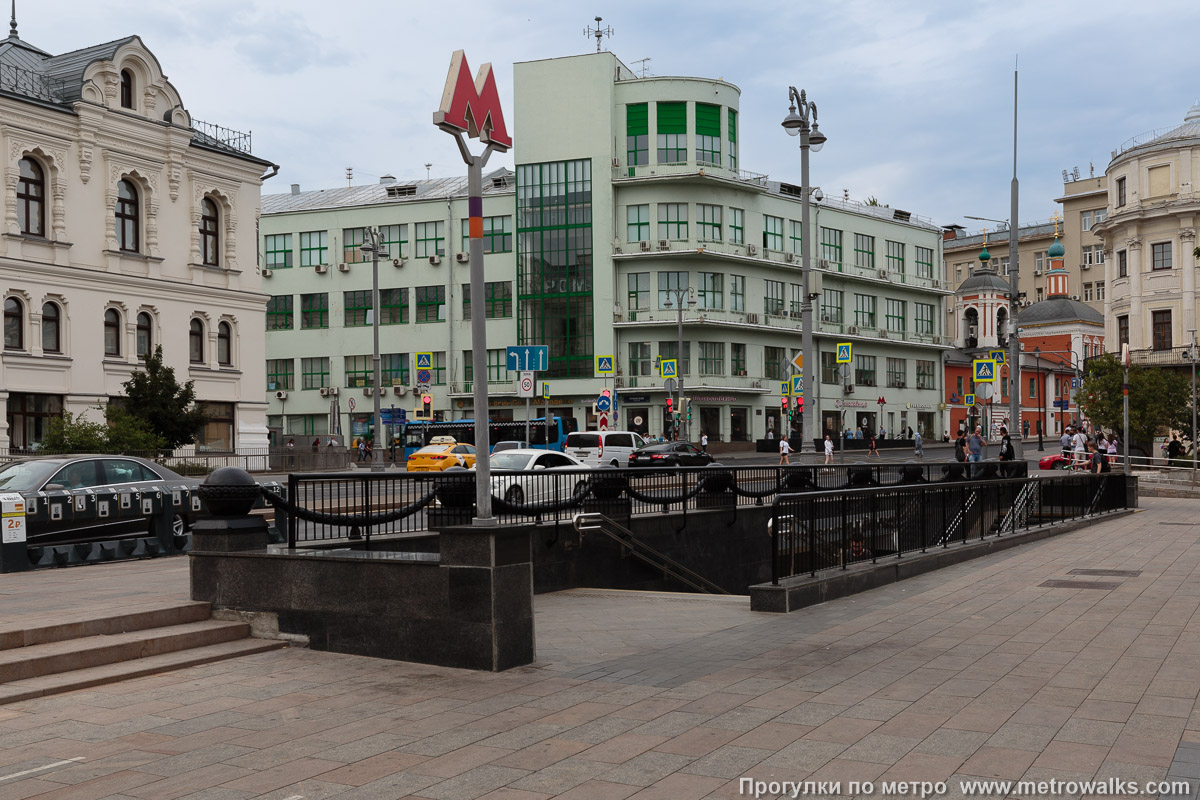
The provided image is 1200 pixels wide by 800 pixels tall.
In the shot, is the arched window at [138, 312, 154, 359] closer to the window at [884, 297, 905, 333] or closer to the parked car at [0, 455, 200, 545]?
the parked car at [0, 455, 200, 545]

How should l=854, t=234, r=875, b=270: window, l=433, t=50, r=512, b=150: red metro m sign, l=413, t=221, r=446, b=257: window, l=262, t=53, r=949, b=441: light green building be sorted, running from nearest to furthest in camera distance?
l=433, t=50, r=512, b=150: red metro m sign < l=262, t=53, r=949, b=441: light green building < l=413, t=221, r=446, b=257: window < l=854, t=234, r=875, b=270: window

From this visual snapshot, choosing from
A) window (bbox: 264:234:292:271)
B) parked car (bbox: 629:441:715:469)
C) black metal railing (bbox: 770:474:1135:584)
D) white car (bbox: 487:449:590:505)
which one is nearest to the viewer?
black metal railing (bbox: 770:474:1135:584)

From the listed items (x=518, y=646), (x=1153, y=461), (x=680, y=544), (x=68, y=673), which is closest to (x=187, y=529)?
(x=680, y=544)

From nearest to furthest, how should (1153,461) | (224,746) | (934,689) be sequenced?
(224,746), (934,689), (1153,461)

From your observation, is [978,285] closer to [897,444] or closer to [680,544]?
[897,444]

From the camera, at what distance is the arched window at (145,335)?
43.5m

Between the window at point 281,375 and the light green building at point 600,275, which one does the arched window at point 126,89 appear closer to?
the light green building at point 600,275

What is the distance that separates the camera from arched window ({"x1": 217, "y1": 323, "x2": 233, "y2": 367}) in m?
47.4

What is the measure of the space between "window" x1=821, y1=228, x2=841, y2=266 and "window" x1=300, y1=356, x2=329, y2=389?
34918 millimetres

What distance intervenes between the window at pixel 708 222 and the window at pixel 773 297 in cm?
555

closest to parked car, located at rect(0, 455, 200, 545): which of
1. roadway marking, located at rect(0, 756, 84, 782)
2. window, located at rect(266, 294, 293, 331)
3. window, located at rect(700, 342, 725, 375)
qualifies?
roadway marking, located at rect(0, 756, 84, 782)

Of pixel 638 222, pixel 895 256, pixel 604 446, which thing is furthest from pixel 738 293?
pixel 604 446

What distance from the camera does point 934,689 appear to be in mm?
7480

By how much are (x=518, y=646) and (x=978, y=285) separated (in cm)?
10719
